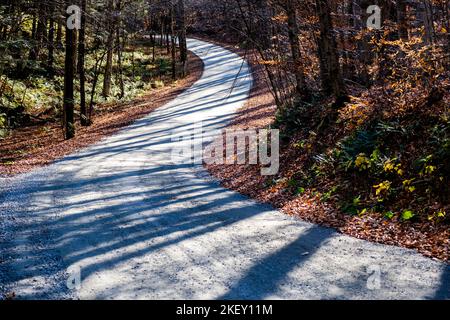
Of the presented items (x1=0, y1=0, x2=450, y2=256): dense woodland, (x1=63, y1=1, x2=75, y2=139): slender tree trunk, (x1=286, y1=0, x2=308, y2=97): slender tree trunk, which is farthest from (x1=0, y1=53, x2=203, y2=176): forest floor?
(x1=286, y1=0, x2=308, y2=97): slender tree trunk

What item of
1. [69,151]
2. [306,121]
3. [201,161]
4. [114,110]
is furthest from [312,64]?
[114,110]

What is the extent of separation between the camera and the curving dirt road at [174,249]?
19.8ft

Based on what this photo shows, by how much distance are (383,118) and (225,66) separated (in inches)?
1267

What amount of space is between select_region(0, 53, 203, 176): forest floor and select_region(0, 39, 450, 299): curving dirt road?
10.5ft

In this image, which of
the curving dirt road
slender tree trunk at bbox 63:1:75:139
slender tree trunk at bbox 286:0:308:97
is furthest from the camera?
slender tree trunk at bbox 63:1:75:139

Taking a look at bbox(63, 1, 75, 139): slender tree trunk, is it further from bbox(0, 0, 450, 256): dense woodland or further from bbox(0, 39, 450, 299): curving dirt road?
bbox(0, 39, 450, 299): curving dirt road

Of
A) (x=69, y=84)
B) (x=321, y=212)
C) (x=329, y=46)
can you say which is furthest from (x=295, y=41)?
(x=69, y=84)

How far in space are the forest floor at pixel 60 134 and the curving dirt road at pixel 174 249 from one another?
3.20 metres

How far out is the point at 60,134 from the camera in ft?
71.9

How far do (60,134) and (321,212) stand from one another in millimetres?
16685

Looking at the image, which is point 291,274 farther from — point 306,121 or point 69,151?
point 69,151

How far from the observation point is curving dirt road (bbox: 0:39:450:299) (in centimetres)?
603

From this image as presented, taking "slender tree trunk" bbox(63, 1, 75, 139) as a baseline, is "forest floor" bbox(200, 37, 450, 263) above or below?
below
